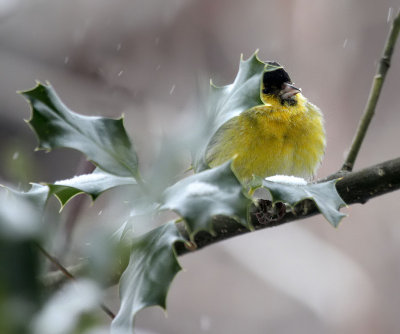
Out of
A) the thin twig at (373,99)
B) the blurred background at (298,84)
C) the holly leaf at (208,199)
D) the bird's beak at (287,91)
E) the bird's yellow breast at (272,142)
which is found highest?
the holly leaf at (208,199)

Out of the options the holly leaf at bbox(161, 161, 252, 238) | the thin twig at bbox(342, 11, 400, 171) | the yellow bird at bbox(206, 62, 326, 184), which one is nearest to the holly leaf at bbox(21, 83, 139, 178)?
the holly leaf at bbox(161, 161, 252, 238)

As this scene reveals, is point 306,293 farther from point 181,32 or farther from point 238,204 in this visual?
point 238,204

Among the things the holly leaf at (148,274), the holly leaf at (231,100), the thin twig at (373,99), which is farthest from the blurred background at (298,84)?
the holly leaf at (148,274)

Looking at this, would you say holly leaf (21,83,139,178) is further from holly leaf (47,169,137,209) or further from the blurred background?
the blurred background

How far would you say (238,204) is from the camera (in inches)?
32.8

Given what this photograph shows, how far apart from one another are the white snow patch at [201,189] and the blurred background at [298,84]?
15.9ft

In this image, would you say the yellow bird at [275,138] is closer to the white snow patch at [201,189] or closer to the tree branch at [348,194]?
the tree branch at [348,194]

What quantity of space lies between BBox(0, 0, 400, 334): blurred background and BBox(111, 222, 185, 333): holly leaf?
4765mm

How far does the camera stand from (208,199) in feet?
2.76

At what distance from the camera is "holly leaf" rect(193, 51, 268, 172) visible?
1.12 meters

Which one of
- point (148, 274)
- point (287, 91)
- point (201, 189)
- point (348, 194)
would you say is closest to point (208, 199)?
point (201, 189)

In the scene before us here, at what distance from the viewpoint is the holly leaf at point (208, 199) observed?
2.64ft

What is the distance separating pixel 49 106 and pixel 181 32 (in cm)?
566

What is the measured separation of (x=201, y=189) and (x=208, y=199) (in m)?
0.04
